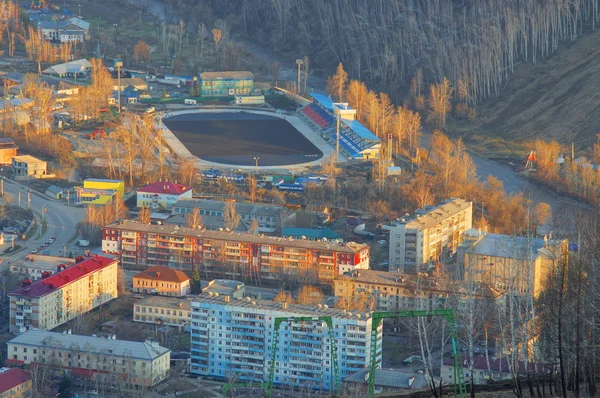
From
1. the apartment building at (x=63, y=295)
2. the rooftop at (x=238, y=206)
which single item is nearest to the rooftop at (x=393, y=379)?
the apartment building at (x=63, y=295)

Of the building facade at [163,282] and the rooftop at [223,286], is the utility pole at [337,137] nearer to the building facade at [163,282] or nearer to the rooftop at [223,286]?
the building facade at [163,282]

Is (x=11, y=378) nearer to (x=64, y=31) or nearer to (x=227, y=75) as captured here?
(x=227, y=75)

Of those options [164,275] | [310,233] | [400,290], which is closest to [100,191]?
[310,233]

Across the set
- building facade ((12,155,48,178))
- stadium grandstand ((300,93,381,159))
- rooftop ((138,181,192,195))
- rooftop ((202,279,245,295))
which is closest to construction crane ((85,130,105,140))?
building facade ((12,155,48,178))

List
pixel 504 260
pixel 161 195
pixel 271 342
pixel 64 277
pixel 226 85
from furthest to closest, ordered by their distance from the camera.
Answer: pixel 226 85
pixel 161 195
pixel 504 260
pixel 64 277
pixel 271 342

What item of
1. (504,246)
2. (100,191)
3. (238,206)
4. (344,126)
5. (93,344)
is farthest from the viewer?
(344,126)

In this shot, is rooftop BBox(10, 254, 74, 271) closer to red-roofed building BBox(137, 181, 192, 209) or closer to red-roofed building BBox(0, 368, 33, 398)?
red-roofed building BBox(137, 181, 192, 209)
